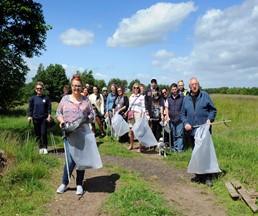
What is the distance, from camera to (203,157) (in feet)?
27.8

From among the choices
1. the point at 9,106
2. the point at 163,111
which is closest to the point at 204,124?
the point at 163,111

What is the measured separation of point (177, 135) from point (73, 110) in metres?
5.11

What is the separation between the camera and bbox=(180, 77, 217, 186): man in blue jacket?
8.65 m

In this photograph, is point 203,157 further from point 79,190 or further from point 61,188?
point 61,188

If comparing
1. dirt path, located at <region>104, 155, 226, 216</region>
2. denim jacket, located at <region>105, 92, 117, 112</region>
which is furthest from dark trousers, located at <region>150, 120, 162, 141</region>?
denim jacket, located at <region>105, 92, 117, 112</region>

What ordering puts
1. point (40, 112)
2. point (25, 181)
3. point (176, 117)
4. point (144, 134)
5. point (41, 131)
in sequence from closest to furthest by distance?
point (25, 181) → point (40, 112) → point (41, 131) → point (176, 117) → point (144, 134)

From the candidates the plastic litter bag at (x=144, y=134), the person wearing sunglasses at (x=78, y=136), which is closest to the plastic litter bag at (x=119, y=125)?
the plastic litter bag at (x=144, y=134)

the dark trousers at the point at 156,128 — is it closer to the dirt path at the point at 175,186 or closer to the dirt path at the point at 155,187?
the dirt path at the point at 175,186

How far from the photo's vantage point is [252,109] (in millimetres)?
27938

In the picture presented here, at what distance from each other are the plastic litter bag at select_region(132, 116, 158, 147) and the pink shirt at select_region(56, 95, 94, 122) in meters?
4.65

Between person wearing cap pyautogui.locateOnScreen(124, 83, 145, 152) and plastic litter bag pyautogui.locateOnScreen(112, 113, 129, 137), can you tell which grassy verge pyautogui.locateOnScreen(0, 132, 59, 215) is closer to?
person wearing cap pyautogui.locateOnScreen(124, 83, 145, 152)

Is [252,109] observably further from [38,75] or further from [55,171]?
[38,75]

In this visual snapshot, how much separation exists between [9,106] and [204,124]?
2448 cm

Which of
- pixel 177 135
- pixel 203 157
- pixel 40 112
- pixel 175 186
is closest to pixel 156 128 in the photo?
pixel 177 135
